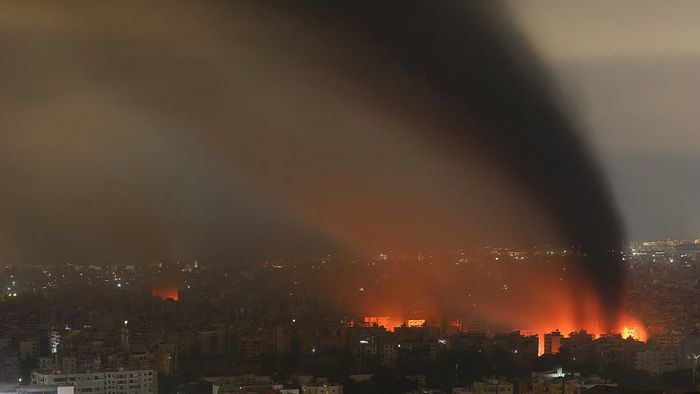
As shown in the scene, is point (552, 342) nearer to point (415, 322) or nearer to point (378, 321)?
point (415, 322)

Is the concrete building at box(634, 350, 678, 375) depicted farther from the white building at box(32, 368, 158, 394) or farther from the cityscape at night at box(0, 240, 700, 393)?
the white building at box(32, 368, 158, 394)

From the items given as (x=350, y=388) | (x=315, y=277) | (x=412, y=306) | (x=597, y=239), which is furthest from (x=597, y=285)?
(x=350, y=388)

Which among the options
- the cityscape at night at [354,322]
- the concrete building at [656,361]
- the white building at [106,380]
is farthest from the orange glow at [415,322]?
the white building at [106,380]

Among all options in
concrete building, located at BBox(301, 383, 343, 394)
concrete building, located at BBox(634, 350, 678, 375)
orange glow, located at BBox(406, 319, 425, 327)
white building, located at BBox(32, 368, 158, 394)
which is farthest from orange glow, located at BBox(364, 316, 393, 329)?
white building, located at BBox(32, 368, 158, 394)

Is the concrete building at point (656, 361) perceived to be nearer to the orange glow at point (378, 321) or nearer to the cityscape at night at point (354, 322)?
the cityscape at night at point (354, 322)

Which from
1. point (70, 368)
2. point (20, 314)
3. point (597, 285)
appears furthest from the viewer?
point (597, 285)

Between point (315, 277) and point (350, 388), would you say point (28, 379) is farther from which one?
point (315, 277)

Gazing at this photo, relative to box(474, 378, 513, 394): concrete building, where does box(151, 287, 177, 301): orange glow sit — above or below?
above
